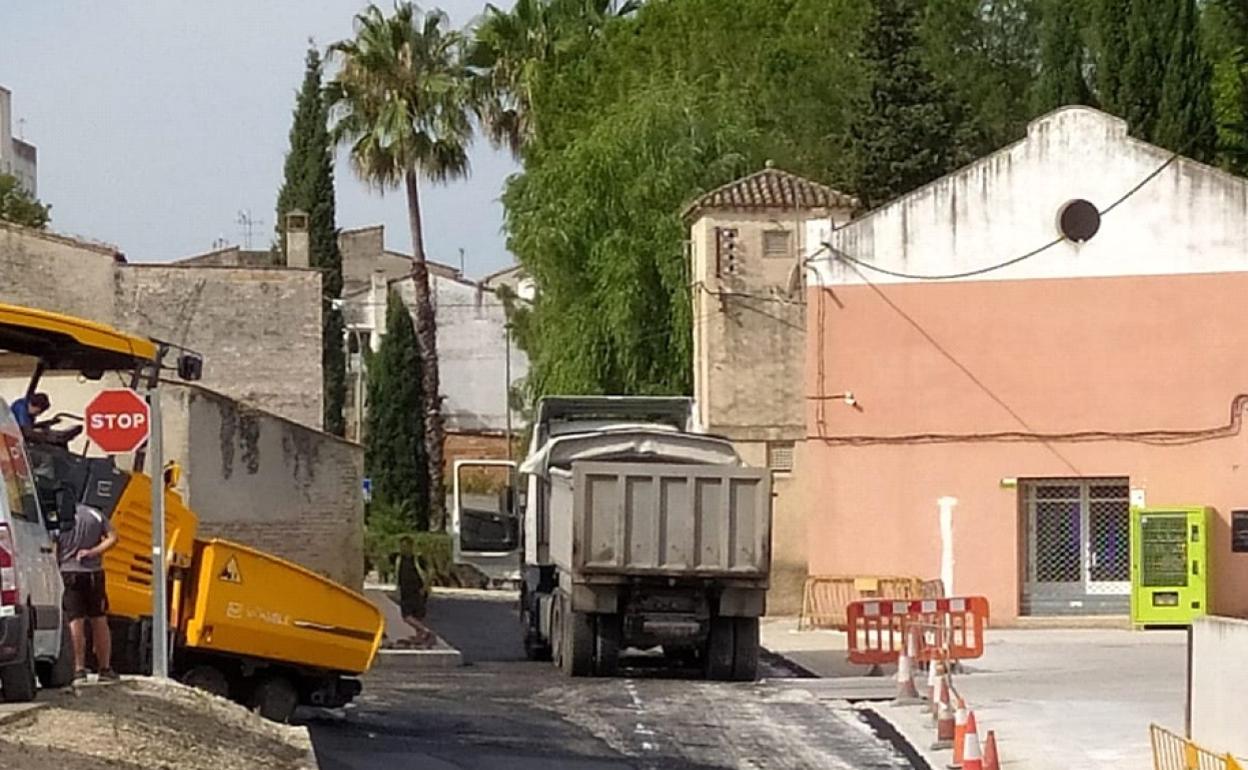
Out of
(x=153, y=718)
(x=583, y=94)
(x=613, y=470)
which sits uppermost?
(x=583, y=94)

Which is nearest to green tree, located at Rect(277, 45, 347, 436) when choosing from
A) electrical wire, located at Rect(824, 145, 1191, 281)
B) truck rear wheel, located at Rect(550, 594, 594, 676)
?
electrical wire, located at Rect(824, 145, 1191, 281)

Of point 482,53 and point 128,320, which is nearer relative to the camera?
point 128,320

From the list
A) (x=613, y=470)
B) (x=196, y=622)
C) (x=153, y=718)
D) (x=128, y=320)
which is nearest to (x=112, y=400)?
(x=196, y=622)

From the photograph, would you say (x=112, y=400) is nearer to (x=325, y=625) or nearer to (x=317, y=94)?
(x=325, y=625)

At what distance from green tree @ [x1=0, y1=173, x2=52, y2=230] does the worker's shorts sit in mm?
37276

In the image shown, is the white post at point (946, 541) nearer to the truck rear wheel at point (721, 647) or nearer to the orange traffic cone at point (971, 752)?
the truck rear wheel at point (721, 647)

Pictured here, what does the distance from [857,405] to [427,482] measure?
2613 centimetres

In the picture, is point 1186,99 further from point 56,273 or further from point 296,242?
point 56,273

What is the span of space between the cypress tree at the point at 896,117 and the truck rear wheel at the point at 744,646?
26.2 meters

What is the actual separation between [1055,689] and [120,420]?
10.6 m

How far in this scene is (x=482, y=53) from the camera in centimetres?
5375

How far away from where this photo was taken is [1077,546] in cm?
3409

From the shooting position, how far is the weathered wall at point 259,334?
36.7 metres

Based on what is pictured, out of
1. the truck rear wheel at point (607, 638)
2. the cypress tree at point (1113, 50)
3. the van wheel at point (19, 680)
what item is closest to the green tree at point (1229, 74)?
the cypress tree at point (1113, 50)
